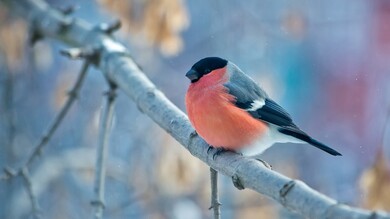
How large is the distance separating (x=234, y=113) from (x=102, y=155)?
0.31m

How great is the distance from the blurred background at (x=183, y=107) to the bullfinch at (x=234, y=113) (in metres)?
0.26

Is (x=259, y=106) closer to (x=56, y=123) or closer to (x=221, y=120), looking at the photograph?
(x=221, y=120)

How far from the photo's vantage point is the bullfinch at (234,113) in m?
1.47

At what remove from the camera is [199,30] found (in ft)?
12.9

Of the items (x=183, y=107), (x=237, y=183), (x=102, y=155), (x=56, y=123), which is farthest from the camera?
(x=183, y=107)

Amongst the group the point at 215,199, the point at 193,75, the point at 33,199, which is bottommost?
the point at 33,199

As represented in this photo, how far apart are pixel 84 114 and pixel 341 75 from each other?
1.77 m

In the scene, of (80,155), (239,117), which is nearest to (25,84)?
(80,155)

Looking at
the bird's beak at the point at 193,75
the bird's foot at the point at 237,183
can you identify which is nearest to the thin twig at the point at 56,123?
the bird's beak at the point at 193,75

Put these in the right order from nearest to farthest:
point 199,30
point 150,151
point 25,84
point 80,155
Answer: point 150,151 < point 80,155 < point 25,84 < point 199,30

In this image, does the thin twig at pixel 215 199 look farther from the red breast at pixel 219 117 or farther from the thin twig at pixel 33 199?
the thin twig at pixel 33 199

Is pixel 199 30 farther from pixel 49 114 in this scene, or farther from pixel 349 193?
pixel 349 193

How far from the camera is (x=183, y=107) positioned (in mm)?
2875

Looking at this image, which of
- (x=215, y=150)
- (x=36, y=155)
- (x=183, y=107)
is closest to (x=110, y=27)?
(x=36, y=155)
